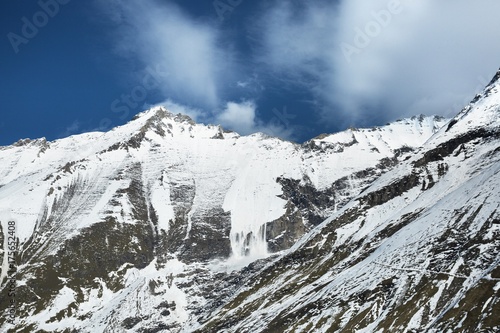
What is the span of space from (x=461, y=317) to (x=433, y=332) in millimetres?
9950

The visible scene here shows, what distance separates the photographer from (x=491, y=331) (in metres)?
180

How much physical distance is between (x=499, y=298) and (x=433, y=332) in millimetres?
22997

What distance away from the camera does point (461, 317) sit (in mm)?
197375

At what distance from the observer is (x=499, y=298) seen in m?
196

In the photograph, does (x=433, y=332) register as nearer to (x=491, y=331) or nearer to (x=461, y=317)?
(x=461, y=317)

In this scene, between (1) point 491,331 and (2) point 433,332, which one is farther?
(2) point 433,332

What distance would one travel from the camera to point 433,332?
199125mm

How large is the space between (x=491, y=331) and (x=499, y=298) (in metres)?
18.5

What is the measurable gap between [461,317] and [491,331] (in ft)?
56.6

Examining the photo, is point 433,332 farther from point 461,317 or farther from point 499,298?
point 499,298

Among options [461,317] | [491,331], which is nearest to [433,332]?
[461,317]

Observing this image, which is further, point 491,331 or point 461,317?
point 461,317

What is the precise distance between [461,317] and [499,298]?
13.1 meters
